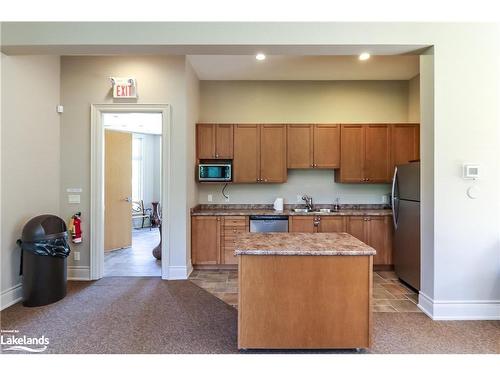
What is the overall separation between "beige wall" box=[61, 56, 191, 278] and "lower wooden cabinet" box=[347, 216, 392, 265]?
2626 mm

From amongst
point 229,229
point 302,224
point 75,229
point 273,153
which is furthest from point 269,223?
point 75,229

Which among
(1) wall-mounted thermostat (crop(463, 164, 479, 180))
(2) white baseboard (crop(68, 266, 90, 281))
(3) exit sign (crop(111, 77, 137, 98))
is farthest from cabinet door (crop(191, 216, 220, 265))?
(1) wall-mounted thermostat (crop(463, 164, 479, 180))

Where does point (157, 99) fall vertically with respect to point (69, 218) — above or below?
above

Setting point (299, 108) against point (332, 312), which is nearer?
point (332, 312)

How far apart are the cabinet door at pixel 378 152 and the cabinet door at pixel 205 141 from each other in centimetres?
254

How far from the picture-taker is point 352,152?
15.5ft

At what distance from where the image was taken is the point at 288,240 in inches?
99.1

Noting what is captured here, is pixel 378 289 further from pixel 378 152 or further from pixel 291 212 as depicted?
pixel 378 152

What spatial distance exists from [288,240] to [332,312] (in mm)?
658

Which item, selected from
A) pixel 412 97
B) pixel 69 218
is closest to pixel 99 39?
pixel 69 218

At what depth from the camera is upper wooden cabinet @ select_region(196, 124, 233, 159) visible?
4738 millimetres

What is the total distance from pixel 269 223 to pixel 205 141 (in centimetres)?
171

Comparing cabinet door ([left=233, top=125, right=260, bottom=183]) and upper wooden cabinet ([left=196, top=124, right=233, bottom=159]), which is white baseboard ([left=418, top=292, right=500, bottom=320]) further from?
upper wooden cabinet ([left=196, top=124, right=233, bottom=159])
